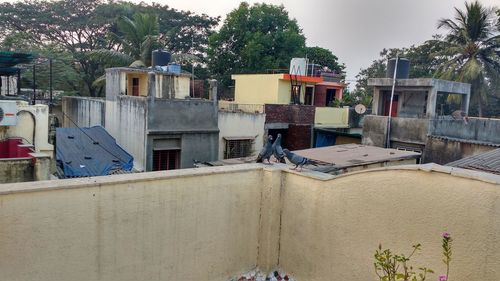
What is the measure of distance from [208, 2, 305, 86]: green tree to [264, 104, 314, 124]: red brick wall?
341 inches

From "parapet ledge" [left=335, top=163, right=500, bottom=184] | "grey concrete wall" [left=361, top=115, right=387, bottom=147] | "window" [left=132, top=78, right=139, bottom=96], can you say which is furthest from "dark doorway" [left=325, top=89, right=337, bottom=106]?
"parapet ledge" [left=335, top=163, right=500, bottom=184]

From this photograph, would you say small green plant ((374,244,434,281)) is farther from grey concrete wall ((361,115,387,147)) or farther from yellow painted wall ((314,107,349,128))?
yellow painted wall ((314,107,349,128))

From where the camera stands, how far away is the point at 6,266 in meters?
3.80

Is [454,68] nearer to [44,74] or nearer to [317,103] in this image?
[317,103]

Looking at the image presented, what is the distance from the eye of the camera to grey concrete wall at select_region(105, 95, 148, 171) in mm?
13922

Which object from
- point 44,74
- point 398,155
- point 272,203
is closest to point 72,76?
point 44,74

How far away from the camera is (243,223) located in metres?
5.48

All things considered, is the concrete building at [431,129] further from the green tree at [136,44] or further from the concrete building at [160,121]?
the green tree at [136,44]

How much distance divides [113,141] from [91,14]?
18.4 m

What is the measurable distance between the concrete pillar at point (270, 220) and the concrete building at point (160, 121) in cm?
896

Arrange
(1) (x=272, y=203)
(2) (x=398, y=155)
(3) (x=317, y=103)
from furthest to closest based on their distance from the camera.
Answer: (3) (x=317, y=103)
(2) (x=398, y=155)
(1) (x=272, y=203)

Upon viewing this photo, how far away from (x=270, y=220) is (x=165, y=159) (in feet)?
31.4

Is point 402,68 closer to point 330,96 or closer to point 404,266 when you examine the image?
point 330,96

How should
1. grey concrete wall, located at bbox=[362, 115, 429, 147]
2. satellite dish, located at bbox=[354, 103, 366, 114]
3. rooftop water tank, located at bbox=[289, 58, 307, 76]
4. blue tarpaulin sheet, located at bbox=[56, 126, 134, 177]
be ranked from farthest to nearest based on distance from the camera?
rooftop water tank, located at bbox=[289, 58, 307, 76], satellite dish, located at bbox=[354, 103, 366, 114], grey concrete wall, located at bbox=[362, 115, 429, 147], blue tarpaulin sheet, located at bbox=[56, 126, 134, 177]
